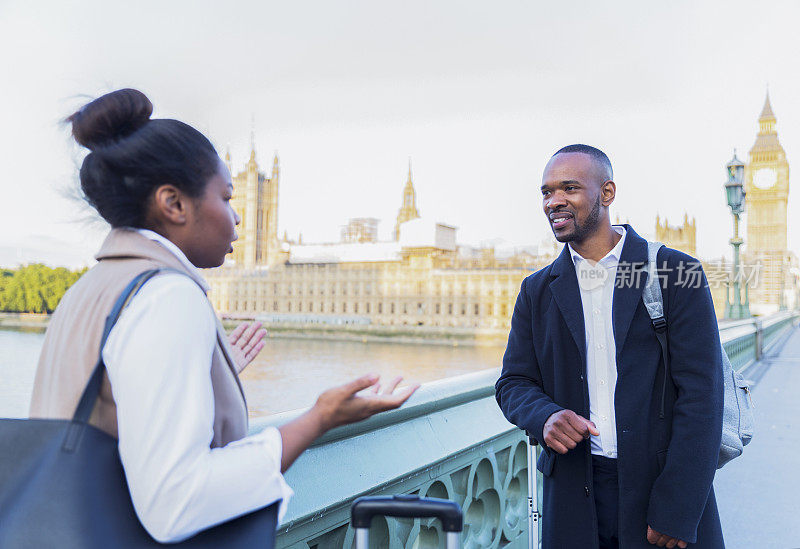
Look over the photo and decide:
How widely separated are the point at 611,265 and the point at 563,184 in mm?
226

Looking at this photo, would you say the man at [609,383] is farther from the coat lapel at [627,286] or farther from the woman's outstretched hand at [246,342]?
the woman's outstretched hand at [246,342]

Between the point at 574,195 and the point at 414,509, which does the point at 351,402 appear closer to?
the point at 414,509

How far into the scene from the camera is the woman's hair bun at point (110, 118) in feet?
2.61

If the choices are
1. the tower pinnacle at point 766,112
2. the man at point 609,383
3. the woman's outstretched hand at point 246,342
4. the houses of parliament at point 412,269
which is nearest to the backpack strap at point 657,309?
the man at point 609,383

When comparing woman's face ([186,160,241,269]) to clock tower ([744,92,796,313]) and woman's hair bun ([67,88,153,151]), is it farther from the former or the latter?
clock tower ([744,92,796,313])

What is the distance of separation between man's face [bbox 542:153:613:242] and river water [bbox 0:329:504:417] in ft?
77.0

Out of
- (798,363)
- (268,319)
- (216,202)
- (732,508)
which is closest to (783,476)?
(732,508)

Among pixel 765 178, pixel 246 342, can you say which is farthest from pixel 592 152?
pixel 765 178

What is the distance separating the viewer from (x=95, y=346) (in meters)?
0.67

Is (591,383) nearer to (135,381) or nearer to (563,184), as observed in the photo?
(563,184)

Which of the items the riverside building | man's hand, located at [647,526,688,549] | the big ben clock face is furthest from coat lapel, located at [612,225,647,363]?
the big ben clock face

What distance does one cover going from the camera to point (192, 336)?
68 centimetres

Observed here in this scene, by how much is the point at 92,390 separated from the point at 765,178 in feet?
275

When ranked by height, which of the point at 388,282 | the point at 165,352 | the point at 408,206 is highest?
the point at 408,206
